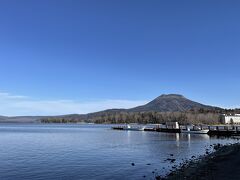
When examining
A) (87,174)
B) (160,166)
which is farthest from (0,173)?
(160,166)

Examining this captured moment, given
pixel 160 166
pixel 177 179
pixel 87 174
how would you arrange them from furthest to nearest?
1. pixel 160 166
2. pixel 87 174
3. pixel 177 179

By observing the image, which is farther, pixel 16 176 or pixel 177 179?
pixel 16 176

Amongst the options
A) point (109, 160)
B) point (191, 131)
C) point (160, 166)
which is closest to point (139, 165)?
point (160, 166)

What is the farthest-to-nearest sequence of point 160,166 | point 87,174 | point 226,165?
point 160,166, point 87,174, point 226,165

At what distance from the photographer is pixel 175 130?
6334 inches

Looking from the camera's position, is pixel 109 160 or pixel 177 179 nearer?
pixel 177 179

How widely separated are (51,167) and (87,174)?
7944 millimetres

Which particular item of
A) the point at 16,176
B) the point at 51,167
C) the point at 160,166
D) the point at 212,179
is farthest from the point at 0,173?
the point at 212,179

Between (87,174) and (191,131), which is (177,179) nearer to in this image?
(87,174)

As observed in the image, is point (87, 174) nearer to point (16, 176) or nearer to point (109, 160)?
point (16, 176)

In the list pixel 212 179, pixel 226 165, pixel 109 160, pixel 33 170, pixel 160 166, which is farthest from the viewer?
pixel 109 160

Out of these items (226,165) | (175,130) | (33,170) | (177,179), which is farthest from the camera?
(175,130)

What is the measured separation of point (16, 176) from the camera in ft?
133

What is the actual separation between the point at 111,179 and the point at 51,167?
12.3 metres
